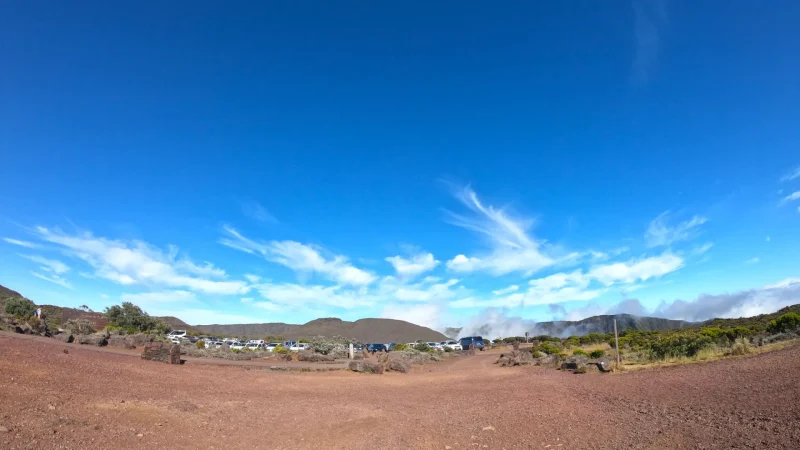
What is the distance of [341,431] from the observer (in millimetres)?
9445

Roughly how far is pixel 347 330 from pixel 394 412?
106m

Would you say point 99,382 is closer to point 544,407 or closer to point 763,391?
point 544,407

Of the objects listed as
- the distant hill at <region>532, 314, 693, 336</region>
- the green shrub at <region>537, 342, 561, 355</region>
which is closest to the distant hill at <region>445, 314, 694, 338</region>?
the distant hill at <region>532, 314, 693, 336</region>

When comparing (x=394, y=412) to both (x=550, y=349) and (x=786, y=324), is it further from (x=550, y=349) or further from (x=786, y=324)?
(x=550, y=349)

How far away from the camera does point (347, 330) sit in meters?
114

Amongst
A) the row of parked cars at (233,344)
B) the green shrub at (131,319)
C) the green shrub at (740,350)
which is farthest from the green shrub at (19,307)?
the green shrub at (740,350)

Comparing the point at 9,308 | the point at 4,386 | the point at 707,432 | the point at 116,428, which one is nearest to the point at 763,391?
the point at 707,432

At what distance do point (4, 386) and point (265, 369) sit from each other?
15.3 metres

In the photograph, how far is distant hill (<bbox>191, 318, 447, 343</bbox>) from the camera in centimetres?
10662

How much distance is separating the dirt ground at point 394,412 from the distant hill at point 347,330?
8907cm

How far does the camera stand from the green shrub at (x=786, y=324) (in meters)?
21.9

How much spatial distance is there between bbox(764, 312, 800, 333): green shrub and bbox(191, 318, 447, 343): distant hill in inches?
3276

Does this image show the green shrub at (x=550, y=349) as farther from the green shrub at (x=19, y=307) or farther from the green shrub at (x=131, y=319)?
the green shrub at (x=19, y=307)

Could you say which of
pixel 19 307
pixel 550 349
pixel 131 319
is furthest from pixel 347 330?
pixel 550 349
